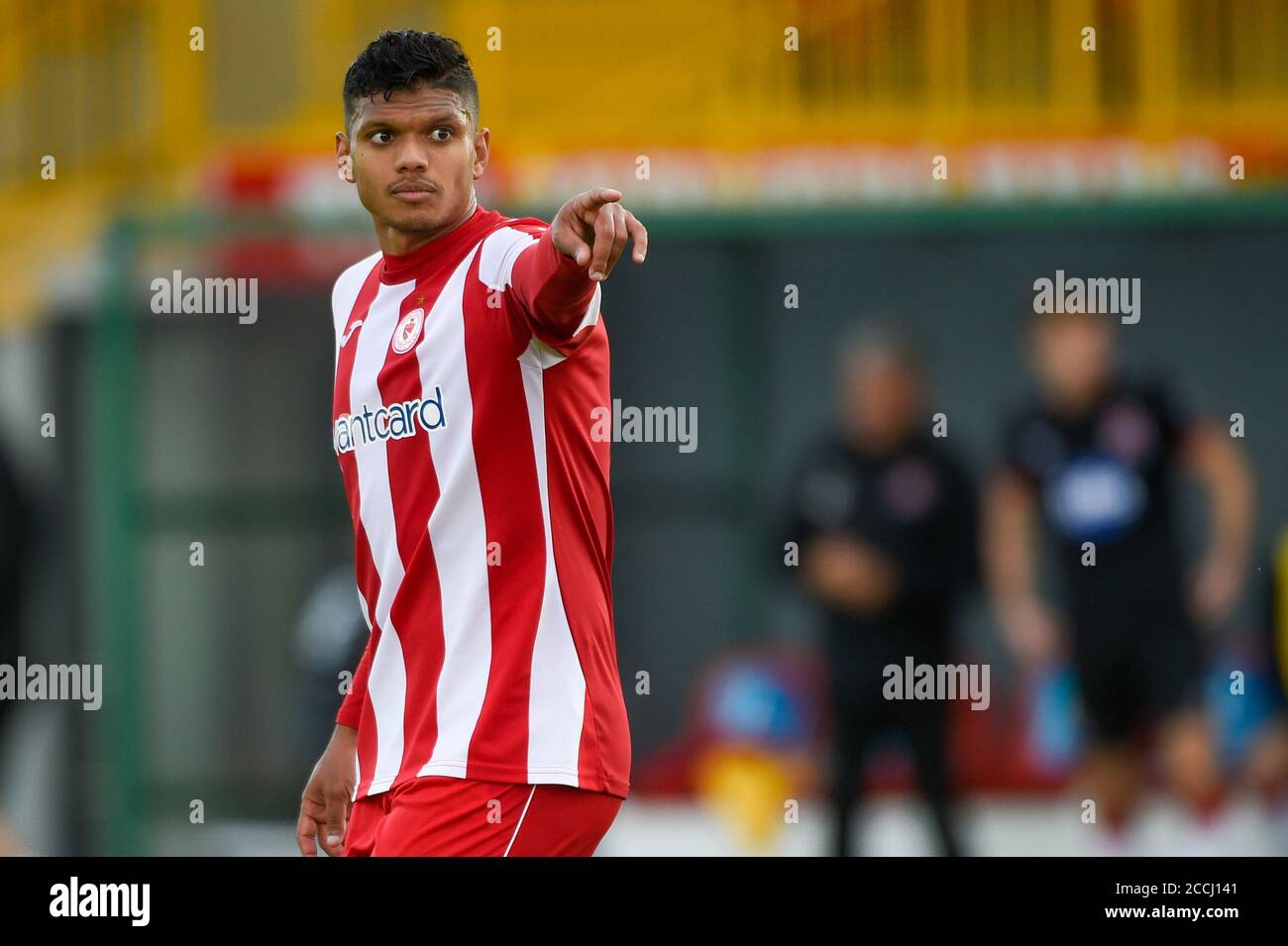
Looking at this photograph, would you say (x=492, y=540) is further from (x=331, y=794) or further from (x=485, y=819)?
(x=331, y=794)

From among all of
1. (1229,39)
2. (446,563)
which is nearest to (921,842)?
(1229,39)

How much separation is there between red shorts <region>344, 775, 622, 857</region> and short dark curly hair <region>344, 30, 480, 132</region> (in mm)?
1096

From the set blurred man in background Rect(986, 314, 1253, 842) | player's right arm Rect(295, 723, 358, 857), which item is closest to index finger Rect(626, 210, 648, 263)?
player's right arm Rect(295, 723, 358, 857)

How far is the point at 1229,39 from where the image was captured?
10.3m

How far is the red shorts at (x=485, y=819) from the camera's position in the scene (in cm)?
299

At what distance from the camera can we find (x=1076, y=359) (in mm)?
7797

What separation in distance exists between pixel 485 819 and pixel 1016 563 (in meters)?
5.22

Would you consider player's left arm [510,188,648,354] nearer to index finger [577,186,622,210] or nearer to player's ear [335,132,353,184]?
index finger [577,186,622,210]

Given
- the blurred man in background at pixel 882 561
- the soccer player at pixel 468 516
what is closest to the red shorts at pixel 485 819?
the soccer player at pixel 468 516

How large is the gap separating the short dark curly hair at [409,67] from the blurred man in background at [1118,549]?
16.4ft

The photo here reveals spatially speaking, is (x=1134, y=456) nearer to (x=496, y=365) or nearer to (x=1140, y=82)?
(x=1140, y=82)

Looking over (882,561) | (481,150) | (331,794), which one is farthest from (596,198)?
(882,561)

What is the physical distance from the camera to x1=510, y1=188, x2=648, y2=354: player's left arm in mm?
2742

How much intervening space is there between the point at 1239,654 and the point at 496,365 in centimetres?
668
